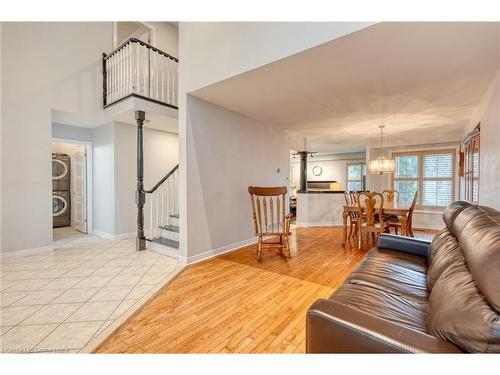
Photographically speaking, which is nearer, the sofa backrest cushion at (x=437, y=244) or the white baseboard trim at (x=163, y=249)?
the sofa backrest cushion at (x=437, y=244)

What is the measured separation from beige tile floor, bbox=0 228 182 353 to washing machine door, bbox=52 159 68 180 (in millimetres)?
2742

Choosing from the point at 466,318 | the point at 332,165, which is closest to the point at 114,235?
the point at 466,318

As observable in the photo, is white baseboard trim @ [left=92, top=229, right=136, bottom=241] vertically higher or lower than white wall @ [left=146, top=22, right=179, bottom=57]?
lower

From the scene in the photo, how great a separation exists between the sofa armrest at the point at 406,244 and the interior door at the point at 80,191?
5.53m

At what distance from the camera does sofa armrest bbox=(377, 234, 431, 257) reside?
6.88ft

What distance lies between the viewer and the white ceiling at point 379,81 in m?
1.82

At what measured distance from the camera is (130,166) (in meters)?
4.78

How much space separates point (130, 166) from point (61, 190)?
2.49 metres

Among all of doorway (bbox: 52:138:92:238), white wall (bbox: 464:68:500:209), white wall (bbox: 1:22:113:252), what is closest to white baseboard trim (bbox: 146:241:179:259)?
white wall (bbox: 1:22:113:252)

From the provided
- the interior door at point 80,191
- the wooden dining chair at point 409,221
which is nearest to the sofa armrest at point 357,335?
the wooden dining chair at point 409,221

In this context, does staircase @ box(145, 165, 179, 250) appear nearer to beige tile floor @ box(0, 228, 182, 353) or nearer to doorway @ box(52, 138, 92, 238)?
beige tile floor @ box(0, 228, 182, 353)

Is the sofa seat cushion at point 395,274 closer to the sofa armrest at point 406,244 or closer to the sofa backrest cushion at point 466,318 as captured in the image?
the sofa armrest at point 406,244

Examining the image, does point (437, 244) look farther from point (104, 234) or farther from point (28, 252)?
point (104, 234)
